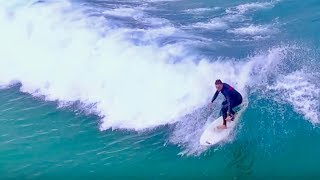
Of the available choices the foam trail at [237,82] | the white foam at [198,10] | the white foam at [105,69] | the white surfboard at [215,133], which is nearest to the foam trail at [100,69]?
the white foam at [105,69]

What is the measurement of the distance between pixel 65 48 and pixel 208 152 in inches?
406

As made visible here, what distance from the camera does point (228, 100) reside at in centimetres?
1600

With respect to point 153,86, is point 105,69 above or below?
above

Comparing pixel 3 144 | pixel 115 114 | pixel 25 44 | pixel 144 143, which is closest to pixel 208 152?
pixel 144 143

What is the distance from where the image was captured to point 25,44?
24.7 m

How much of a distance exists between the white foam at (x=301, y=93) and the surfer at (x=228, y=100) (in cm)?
224

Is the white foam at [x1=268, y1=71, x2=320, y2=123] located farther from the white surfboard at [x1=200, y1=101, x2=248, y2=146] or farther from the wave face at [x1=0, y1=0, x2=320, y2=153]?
the white surfboard at [x1=200, y1=101, x2=248, y2=146]

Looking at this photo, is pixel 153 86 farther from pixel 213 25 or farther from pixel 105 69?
pixel 213 25

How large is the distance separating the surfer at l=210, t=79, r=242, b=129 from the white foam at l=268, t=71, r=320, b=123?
2236 mm

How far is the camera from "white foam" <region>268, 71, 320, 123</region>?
1683cm

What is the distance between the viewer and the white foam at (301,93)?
16.8 meters

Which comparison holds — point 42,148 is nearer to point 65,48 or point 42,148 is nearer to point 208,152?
point 208,152

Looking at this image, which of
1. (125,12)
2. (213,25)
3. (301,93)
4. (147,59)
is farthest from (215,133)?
(125,12)

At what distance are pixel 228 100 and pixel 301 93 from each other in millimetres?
3300
